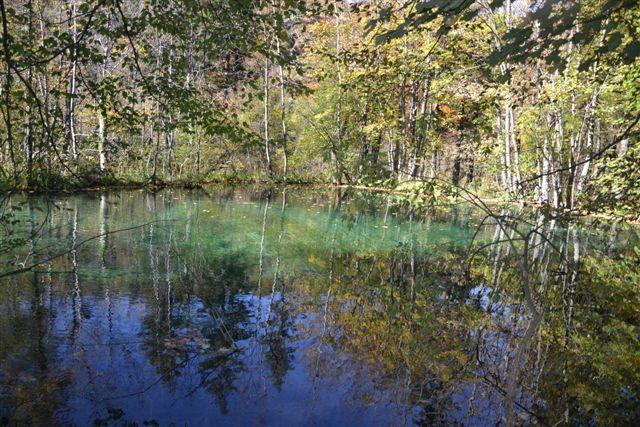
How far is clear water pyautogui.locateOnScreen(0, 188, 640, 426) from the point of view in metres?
3.34

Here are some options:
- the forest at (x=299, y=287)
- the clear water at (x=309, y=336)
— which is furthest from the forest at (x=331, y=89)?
the clear water at (x=309, y=336)

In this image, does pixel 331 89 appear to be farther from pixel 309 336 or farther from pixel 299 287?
pixel 309 336

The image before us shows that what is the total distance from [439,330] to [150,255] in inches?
200

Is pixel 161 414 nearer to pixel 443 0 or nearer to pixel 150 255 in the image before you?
pixel 443 0

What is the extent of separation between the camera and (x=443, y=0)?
265 centimetres

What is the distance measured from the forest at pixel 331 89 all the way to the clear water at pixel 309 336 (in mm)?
981

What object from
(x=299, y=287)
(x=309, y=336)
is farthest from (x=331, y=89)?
(x=309, y=336)

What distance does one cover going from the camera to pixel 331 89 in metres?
23.1

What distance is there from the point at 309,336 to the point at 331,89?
19949 mm

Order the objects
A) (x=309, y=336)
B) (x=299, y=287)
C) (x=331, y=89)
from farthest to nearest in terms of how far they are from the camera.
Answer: (x=331, y=89), (x=299, y=287), (x=309, y=336)

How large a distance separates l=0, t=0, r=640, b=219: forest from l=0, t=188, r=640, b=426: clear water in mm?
981

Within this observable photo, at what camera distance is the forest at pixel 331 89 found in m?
3.48

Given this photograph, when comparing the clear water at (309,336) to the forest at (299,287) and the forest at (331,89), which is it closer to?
the forest at (299,287)

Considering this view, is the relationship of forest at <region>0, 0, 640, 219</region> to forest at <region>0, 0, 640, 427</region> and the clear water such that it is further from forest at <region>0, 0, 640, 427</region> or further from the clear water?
the clear water
